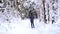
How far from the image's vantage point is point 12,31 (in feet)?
Answer: 5.29

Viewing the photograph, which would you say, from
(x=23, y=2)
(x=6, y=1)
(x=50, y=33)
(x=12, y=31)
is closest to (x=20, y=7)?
(x=23, y=2)

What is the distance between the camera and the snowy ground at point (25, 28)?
1610mm

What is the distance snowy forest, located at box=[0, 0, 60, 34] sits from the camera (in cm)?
162

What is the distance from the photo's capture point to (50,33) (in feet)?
5.27

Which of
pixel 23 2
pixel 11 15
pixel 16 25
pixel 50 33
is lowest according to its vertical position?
pixel 50 33

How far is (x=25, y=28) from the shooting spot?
1.62 meters

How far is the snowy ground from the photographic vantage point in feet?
5.28

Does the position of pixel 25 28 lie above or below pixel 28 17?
below

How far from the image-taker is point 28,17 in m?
1.63

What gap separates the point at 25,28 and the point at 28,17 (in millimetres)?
147

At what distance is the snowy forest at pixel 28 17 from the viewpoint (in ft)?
5.31

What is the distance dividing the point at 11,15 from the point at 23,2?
23cm

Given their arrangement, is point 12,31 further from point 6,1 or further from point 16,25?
point 6,1

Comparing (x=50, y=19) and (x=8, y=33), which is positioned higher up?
(x=50, y=19)
